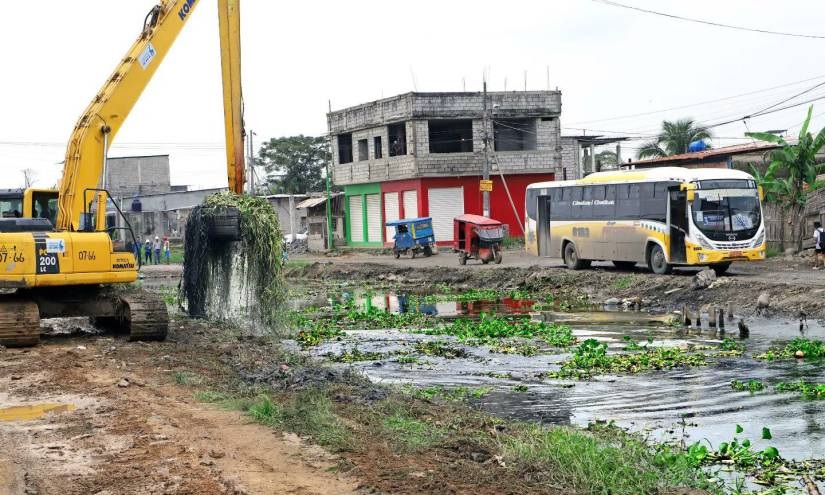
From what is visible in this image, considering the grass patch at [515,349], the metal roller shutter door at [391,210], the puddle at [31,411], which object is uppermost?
the metal roller shutter door at [391,210]

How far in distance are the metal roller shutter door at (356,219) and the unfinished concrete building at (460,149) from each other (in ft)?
15.2

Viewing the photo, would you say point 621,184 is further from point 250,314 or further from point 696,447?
point 696,447

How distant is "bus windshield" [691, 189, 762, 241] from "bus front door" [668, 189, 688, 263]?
422 mm

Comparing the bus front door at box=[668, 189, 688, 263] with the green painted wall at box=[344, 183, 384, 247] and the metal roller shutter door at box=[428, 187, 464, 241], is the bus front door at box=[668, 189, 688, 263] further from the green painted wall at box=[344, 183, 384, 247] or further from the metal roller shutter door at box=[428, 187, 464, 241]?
the green painted wall at box=[344, 183, 384, 247]

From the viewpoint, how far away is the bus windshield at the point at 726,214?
29188 mm

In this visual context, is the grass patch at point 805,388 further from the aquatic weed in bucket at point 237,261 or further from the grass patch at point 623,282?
the grass patch at point 623,282

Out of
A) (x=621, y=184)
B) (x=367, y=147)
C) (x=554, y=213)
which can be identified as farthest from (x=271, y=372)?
(x=367, y=147)

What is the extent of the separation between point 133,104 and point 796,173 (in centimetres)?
2401

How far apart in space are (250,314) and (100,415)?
29.3ft

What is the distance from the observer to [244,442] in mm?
9430

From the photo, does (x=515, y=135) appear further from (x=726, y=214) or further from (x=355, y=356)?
(x=355, y=356)

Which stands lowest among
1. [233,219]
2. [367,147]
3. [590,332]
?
[590,332]

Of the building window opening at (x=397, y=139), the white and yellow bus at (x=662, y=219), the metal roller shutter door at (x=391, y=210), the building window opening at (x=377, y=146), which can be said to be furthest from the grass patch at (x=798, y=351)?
the building window opening at (x=377, y=146)

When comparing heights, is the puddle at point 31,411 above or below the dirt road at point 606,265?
below
